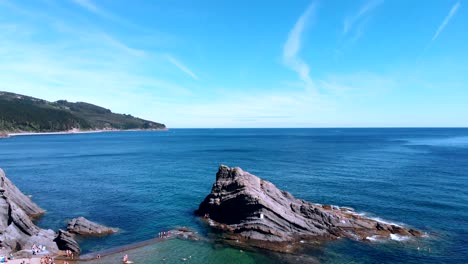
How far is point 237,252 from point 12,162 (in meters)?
132

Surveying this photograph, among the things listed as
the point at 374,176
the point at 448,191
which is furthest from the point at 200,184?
the point at 448,191

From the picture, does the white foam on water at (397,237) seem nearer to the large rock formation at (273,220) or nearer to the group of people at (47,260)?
the large rock formation at (273,220)

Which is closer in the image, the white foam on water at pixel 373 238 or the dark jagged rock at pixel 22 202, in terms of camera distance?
the white foam on water at pixel 373 238

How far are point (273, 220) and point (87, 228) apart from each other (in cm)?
3165

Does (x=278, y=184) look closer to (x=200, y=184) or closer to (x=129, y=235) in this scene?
(x=200, y=184)

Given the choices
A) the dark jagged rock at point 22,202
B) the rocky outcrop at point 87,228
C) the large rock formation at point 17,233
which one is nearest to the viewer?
the large rock formation at point 17,233

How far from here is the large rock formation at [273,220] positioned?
5553 centimetres

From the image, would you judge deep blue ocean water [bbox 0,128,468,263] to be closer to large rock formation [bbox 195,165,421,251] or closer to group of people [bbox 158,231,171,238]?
group of people [bbox 158,231,171,238]

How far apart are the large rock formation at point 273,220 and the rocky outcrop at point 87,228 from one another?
60.6 ft

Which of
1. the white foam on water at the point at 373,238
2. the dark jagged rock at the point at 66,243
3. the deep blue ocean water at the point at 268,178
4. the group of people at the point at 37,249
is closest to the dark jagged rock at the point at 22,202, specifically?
the deep blue ocean water at the point at 268,178

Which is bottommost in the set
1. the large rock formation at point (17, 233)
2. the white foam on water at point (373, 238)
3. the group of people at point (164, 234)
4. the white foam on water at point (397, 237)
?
the group of people at point (164, 234)

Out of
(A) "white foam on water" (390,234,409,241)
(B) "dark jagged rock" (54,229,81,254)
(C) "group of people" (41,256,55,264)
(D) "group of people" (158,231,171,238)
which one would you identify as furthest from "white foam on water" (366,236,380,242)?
(C) "group of people" (41,256,55,264)

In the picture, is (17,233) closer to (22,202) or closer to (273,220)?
(22,202)

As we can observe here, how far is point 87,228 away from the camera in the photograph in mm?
56906
